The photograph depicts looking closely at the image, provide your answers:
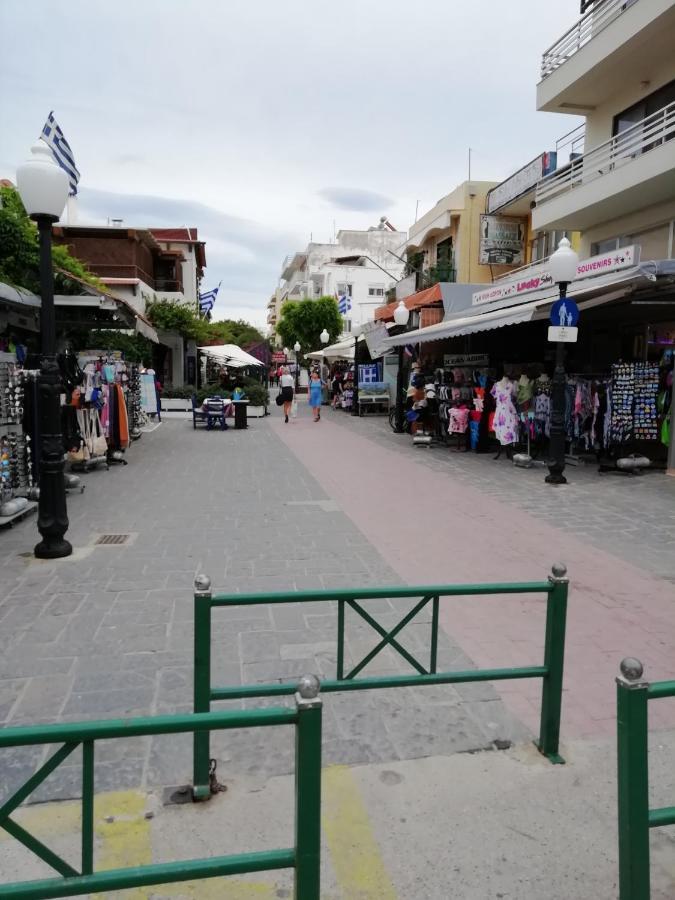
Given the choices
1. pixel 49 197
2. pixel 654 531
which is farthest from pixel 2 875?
pixel 654 531

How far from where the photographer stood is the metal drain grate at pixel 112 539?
6.97 metres

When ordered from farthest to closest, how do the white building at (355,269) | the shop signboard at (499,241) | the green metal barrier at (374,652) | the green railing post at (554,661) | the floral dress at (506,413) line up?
1. the white building at (355,269)
2. the shop signboard at (499,241)
3. the floral dress at (506,413)
4. the green railing post at (554,661)
5. the green metal barrier at (374,652)

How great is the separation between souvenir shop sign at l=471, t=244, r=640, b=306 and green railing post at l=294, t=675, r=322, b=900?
405 inches

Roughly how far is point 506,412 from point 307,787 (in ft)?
38.1

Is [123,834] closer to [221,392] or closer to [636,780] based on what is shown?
[636,780]

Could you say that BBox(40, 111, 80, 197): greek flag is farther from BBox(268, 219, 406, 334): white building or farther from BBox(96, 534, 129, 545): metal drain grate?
BBox(268, 219, 406, 334): white building

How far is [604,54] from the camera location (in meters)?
14.6

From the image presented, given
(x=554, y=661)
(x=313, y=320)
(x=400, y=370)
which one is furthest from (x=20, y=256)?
(x=313, y=320)

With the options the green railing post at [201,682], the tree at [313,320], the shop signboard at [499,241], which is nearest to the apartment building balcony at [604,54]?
the shop signboard at [499,241]

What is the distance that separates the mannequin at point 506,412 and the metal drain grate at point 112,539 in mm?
7826

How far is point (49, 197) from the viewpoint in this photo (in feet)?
19.6

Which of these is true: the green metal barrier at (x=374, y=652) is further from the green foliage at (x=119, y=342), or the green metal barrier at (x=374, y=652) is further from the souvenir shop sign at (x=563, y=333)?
the green foliage at (x=119, y=342)

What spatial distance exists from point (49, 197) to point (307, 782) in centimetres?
575

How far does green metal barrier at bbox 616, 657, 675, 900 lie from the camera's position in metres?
1.86
